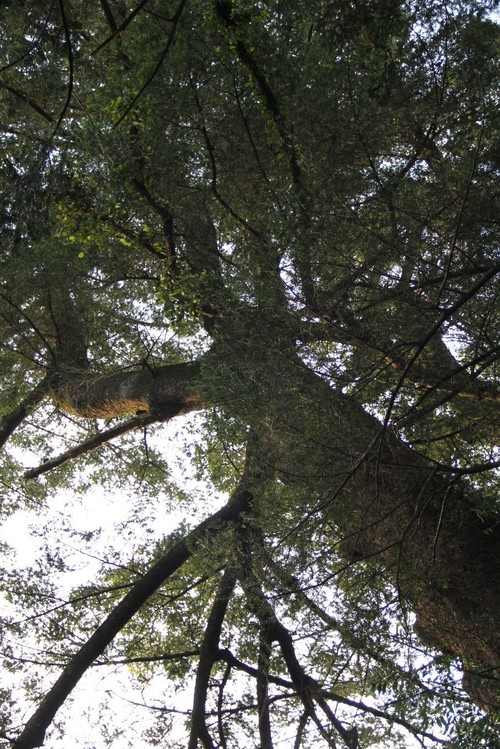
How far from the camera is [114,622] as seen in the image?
16.9ft

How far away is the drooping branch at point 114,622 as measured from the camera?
461cm

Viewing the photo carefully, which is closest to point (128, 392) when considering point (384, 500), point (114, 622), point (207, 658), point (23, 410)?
point (23, 410)

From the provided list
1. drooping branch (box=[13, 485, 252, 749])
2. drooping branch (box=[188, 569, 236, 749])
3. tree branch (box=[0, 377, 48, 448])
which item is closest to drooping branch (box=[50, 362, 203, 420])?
tree branch (box=[0, 377, 48, 448])

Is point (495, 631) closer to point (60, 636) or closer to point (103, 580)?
point (60, 636)

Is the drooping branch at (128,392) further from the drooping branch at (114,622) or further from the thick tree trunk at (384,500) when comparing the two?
the thick tree trunk at (384,500)

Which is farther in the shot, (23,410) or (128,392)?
(23,410)

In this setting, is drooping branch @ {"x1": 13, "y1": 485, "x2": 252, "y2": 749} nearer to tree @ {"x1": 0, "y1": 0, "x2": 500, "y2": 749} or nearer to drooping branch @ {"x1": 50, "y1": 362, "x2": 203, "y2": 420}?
tree @ {"x1": 0, "y1": 0, "x2": 500, "y2": 749}

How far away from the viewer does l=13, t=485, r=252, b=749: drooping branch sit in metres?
4.61

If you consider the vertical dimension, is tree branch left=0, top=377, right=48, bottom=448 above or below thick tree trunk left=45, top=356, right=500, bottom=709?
above

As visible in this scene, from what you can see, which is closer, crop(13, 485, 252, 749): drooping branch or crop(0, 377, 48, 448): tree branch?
crop(13, 485, 252, 749): drooping branch

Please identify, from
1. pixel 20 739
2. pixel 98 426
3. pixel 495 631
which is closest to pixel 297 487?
pixel 495 631

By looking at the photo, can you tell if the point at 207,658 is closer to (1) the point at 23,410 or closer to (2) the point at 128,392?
(2) the point at 128,392

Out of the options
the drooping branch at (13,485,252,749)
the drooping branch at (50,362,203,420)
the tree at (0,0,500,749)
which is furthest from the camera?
the drooping branch at (50,362,203,420)

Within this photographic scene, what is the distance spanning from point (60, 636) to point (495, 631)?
3.46 m
